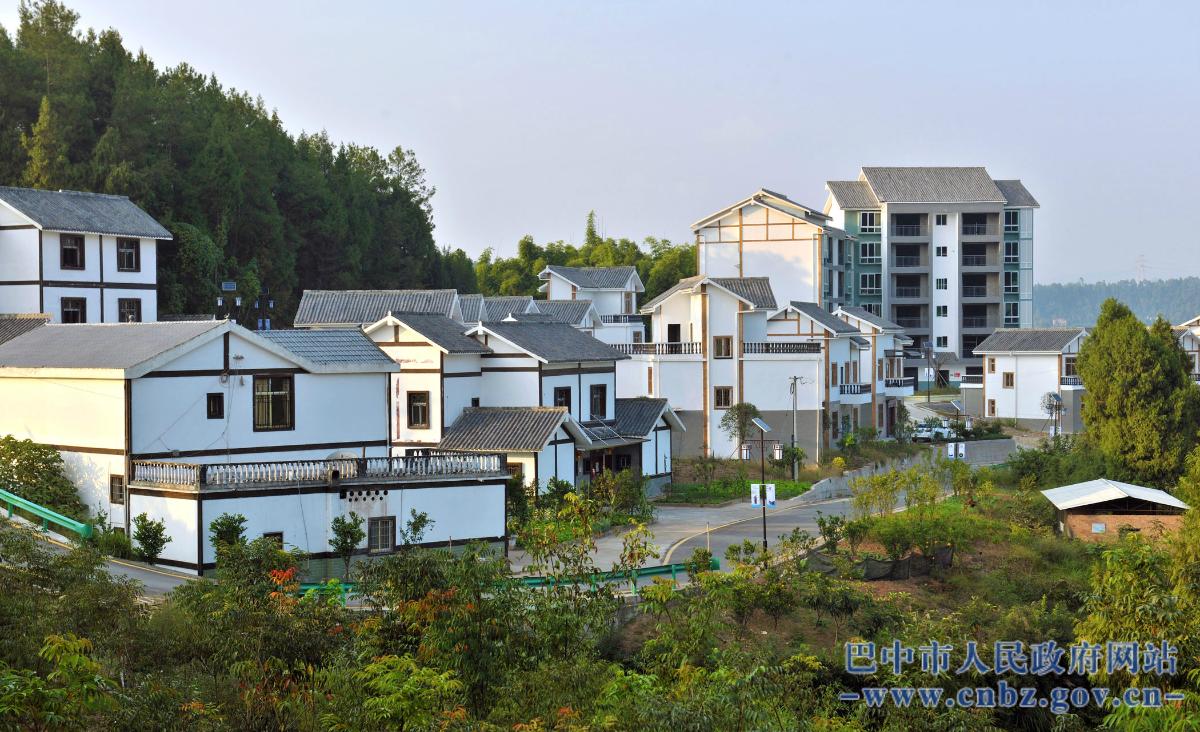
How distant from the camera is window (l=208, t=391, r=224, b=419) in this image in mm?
23344

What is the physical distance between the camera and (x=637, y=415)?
117 ft

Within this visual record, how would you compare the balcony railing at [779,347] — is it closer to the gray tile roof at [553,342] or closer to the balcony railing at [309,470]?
the gray tile roof at [553,342]

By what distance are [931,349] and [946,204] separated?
27.4ft

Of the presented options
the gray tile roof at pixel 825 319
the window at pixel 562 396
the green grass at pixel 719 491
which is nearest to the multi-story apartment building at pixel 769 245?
the gray tile roof at pixel 825 319

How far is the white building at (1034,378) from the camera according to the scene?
52.4 m

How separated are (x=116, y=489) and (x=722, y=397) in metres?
22.8

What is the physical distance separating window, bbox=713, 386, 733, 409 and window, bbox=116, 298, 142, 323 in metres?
17.3

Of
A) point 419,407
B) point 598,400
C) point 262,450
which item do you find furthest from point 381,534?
point 598,400

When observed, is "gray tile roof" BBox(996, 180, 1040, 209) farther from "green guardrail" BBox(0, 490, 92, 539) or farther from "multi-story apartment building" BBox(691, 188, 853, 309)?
"green guardrail" BBox(0, 490, 92, 539)

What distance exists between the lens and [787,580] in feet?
73.2

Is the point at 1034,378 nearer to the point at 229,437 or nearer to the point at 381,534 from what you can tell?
the point at 381,534

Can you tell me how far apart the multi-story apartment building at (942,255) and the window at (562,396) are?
39.9 metres

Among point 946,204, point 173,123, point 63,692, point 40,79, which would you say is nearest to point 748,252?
point 946,204

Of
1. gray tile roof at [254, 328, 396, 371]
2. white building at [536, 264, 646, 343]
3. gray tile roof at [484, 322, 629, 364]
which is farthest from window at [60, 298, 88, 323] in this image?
white building at [536, 264, 646, 343]
